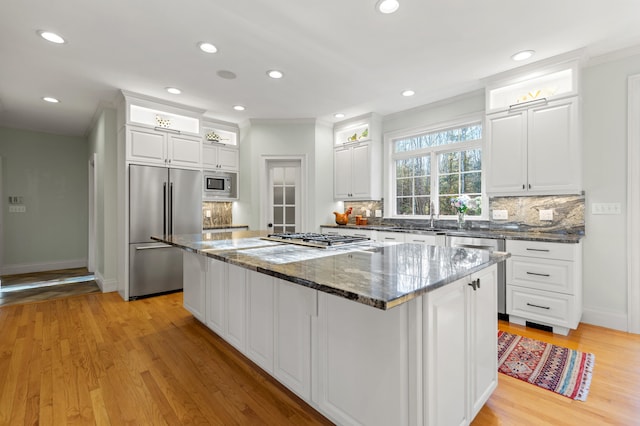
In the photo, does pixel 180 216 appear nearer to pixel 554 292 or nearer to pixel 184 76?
pixel 184 76

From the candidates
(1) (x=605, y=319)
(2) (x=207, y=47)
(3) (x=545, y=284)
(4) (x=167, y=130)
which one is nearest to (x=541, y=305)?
(3) (x=545, y=284)

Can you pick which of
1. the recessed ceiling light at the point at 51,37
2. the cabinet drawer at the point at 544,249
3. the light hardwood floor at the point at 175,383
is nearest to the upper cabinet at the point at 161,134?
the recessed ceiling light at the point at 51,37

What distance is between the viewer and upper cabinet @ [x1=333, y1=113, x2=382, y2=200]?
15.7ft

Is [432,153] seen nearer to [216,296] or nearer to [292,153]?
[292,153]

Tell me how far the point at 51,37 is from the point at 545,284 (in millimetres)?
5017

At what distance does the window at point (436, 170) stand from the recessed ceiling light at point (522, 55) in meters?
0.99

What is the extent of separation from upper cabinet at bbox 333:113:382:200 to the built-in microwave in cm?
183

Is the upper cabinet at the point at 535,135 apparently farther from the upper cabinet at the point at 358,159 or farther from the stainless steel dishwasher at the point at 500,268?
the upper cabinet at the point at 358,159

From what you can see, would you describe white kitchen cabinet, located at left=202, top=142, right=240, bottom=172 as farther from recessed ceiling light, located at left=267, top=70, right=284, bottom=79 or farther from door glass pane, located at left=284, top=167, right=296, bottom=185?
recessed ceiling light, located at left=267, top=70, right=284, bottom=79

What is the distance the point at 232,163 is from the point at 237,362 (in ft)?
12.4

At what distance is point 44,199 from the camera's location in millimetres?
5699

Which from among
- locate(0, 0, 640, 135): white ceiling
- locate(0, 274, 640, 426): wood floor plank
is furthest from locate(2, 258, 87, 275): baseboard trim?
locate(0, 274, 640, 426): wood floor plank

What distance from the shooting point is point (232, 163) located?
536 centimetres

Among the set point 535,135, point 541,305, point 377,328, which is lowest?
point 541,305
